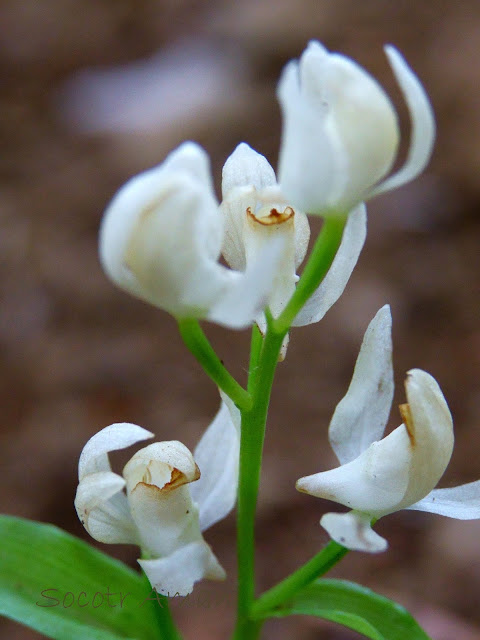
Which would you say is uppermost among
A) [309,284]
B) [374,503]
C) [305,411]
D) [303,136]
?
[303,136]

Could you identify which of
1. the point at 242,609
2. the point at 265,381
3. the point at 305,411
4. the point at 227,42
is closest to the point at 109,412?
the point at 305,411

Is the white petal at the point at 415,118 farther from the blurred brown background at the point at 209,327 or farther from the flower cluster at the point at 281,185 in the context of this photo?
the blurred brown background at the point at 209,327

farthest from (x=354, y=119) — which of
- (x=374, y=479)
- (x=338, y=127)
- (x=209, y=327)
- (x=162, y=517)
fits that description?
(x=209, y=327)

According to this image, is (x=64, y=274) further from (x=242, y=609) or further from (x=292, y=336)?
(x=242, y=609)

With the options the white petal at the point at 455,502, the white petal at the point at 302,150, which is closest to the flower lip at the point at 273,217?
the white petal at the point at 302,150

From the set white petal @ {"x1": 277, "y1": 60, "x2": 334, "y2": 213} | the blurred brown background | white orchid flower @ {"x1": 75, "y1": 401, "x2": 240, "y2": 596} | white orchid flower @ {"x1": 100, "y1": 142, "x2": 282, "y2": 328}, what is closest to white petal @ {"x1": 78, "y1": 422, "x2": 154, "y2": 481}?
white orchid flower @ {"x1": 75, "y1": 401, "x2": 240, "y2": 596}

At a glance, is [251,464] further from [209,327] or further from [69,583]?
[209,327]

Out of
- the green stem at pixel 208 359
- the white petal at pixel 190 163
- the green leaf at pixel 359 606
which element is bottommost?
the green leaf at pixel 359 606
